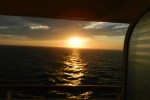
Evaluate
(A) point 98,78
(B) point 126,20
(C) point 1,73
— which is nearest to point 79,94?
(A) point 98,78

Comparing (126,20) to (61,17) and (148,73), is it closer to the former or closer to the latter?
(61,17)

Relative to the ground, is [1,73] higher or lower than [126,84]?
lower

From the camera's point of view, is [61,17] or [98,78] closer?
[61,17]

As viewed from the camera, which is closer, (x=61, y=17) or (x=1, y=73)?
(x=61, y=17)

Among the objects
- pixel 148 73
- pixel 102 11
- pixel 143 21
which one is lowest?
pixel 148 73

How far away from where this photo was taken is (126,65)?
365cm

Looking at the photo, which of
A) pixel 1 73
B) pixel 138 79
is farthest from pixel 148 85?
pixel 1 73

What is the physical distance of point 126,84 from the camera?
3680 millimetres

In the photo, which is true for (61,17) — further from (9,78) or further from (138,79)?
(9,78)

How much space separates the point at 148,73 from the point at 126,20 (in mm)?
2397

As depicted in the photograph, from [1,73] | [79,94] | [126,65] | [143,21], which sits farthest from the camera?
[1,73]

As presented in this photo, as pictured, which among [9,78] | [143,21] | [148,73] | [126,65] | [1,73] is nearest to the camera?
[148,73]

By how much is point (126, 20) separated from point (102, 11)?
0.91 m

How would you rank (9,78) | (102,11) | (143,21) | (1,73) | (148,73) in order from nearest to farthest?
(148,73), (143,21), (102,11), (9,78), (1,73)
